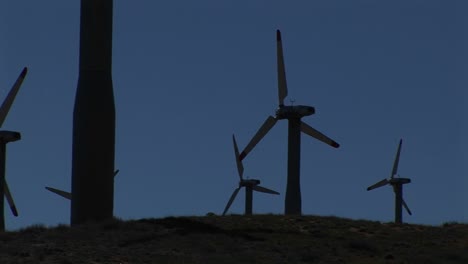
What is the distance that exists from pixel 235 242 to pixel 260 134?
191ft

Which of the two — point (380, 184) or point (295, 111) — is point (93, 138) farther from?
point (380, 184)

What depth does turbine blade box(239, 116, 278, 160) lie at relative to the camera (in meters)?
118

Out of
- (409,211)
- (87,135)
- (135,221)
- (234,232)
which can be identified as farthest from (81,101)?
(409,211)

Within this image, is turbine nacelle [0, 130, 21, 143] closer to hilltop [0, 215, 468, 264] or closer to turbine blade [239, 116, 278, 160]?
turbine blade [239, 116, 278, 160]

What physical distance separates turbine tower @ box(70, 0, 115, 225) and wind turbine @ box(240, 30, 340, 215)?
36.6 metres

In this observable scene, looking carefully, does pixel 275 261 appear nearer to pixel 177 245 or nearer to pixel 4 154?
pixel 177 245

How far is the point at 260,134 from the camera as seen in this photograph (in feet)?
391

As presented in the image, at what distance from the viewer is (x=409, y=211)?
152 m

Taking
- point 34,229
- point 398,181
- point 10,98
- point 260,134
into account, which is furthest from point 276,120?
point 34,229

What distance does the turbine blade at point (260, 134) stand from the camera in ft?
386

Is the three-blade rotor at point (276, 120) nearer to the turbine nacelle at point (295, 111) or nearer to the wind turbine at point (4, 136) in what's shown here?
the turbine nacelle at point (295, 111)

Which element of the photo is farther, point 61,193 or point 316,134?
point 61,193

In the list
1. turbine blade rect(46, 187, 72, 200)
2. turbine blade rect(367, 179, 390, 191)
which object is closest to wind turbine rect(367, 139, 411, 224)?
turbine blade rect(367, 179, 390, 191)

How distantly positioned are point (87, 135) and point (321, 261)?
2239 cm
